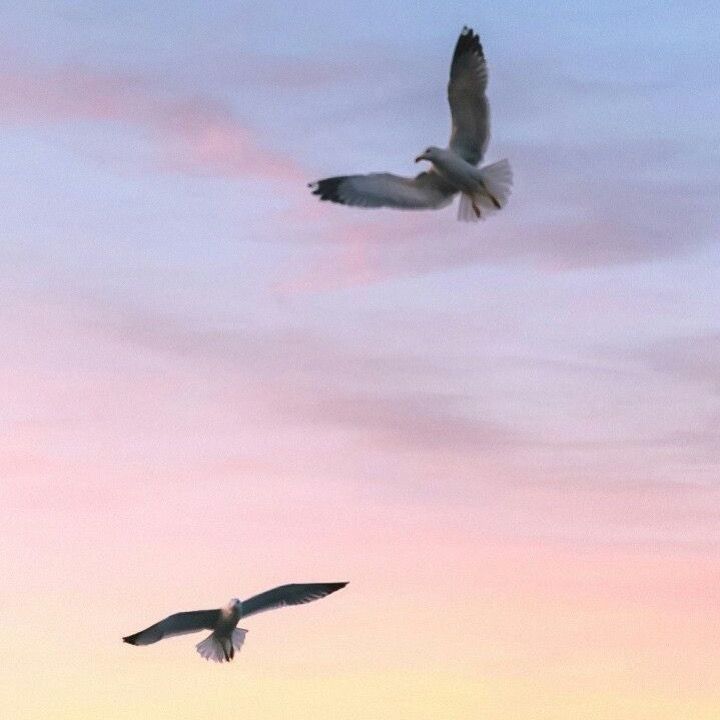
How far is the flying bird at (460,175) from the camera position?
2859 cm

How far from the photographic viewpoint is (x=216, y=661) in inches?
1265

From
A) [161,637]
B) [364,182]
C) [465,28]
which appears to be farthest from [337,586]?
[465,28]

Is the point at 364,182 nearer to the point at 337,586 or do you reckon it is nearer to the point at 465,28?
the point at 465,28

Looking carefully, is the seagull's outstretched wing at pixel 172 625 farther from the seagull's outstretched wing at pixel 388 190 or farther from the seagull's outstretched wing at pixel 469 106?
the seagull's outstretched wing at pixel 469 106

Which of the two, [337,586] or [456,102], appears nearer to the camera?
[456,102]

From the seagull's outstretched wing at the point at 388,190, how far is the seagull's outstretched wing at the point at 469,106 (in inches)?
26.6

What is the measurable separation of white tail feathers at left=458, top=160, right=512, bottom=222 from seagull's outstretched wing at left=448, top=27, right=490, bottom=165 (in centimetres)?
39

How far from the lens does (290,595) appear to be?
32.7 m

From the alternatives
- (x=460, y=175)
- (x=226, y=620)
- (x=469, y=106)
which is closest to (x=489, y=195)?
(x=460, y=175)

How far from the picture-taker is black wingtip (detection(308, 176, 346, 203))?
28.1m

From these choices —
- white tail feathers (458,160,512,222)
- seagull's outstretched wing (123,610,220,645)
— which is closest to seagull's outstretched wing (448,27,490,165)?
white tail feathers (458,160,512,222)

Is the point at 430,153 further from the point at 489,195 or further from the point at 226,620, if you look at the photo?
the point at 226,620

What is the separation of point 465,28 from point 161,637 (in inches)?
454

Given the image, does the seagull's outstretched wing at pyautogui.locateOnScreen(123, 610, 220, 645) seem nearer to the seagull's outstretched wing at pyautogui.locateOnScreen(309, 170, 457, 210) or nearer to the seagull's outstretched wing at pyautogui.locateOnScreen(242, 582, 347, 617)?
the seagull's outstretched wing at pyautogui.locateOnScreen(242, 582, 347, 617)
